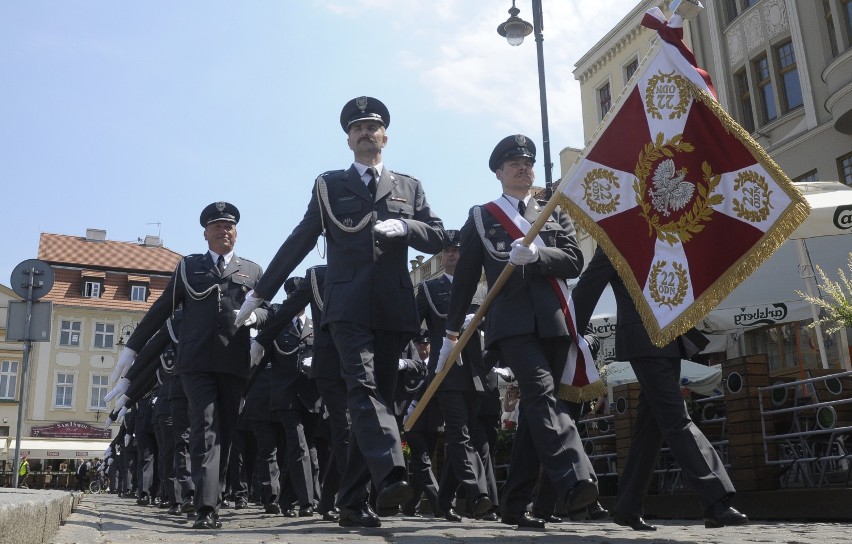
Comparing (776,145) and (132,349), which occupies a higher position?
(776,145)

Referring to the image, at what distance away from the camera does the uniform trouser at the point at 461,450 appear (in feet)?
24.3

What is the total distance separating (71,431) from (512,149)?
196 ft

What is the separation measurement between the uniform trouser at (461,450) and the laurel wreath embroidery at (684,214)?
2.95m

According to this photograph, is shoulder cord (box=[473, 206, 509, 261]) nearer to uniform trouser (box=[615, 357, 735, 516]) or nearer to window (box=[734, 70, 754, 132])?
uniform trouser (box=[615, 357, 735, 516])

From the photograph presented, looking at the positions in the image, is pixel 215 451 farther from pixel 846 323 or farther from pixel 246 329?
pixel 846 323

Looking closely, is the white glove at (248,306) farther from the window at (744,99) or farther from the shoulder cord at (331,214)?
the window at (744,99)

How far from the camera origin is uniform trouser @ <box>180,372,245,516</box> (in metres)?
6.71

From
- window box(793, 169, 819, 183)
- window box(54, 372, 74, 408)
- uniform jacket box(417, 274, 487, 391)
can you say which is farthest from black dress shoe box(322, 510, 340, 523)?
window box(54, 372, 74, 408)

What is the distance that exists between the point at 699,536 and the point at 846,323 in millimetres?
4107

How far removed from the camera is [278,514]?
923 cm

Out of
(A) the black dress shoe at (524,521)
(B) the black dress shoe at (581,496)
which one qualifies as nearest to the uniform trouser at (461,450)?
(A) the black dress shoe at (524,521)

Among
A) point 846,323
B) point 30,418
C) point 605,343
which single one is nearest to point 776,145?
point 605,343

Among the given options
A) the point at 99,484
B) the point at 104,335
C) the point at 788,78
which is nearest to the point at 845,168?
the point at 788,78

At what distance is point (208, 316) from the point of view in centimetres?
746
